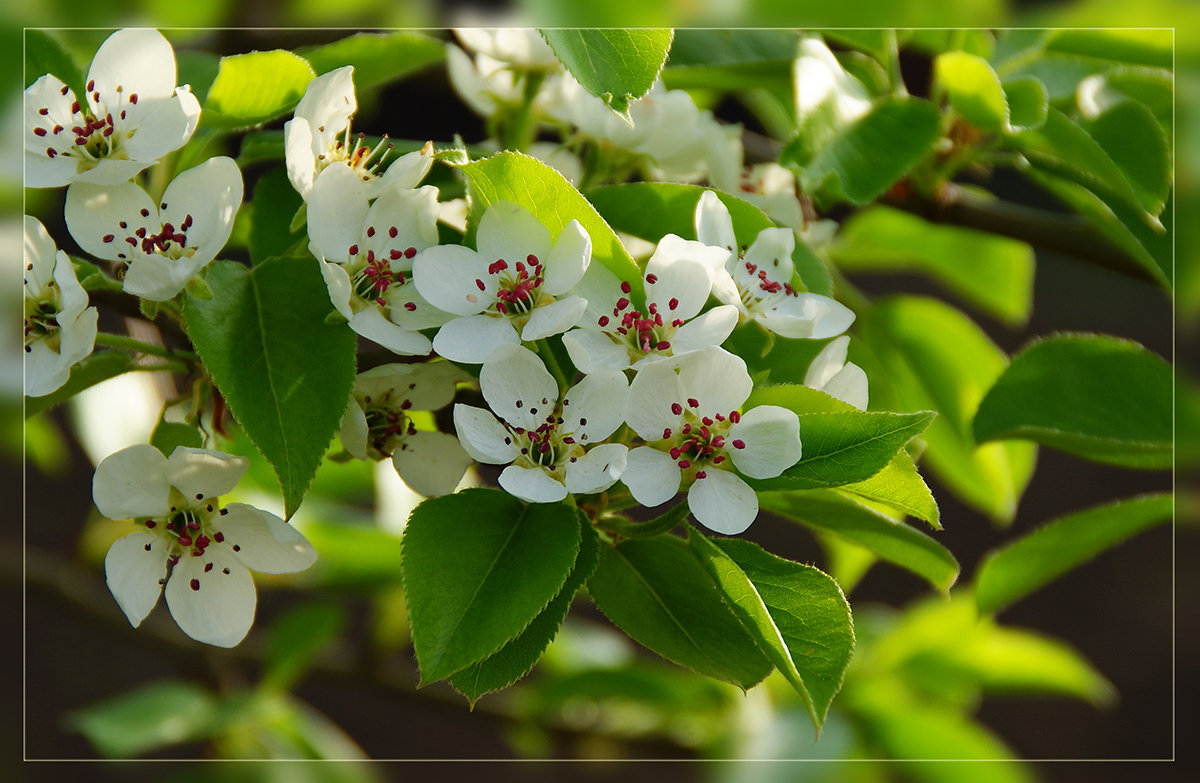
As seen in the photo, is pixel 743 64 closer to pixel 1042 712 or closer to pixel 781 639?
pixel 781 639

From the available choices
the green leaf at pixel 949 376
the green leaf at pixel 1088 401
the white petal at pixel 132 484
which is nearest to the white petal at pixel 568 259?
the white petal at pixel 132 484

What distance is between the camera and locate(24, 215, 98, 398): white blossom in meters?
0.55

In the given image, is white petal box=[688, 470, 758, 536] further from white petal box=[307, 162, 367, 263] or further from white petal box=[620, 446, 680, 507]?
white petal box=[307, 162, 367, 263]

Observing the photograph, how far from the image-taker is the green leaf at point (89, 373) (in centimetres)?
62

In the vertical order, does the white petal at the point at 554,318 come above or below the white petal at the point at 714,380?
above

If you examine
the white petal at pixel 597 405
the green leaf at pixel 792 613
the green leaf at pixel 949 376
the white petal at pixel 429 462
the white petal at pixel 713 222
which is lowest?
the green leaf at pixel 949 376

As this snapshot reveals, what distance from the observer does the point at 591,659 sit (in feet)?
4.85

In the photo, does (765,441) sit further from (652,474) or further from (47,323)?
(47,323)

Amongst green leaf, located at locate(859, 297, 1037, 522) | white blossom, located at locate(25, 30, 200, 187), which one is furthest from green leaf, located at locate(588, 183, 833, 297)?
green leaf, located at locate(859, 297, 1037, 522)

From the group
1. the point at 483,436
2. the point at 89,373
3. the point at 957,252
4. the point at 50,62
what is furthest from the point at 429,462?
the point at 957,252

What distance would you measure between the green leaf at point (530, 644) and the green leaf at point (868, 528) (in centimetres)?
10

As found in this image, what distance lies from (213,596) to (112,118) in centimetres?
27

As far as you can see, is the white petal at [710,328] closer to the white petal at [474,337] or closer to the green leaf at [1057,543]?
the white petal at [474,337]

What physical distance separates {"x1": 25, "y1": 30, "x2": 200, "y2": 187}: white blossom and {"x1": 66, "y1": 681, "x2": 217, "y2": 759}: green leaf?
0.71m
